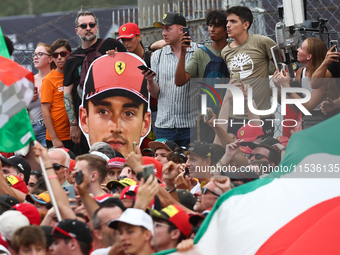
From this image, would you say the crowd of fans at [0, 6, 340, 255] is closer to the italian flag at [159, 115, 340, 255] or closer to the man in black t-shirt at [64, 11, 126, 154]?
the man in black t-shirt at [64, 11, 126, 154]

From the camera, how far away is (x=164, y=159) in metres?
5.52

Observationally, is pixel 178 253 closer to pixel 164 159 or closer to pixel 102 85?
pixel 164 159

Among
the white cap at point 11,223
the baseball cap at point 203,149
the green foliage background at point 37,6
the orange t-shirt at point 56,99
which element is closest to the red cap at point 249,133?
the baseball cap at point 203,149

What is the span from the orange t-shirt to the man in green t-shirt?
2088 millimetres

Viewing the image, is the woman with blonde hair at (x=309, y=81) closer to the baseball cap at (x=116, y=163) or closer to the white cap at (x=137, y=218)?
the baseball cap at (x=116, y=163)

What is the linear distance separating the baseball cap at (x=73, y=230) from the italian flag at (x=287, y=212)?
584 millimetres

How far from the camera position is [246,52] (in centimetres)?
520

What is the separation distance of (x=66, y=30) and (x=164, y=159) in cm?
990

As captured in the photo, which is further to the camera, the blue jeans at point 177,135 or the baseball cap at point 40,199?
the blue jeans at point 177,135

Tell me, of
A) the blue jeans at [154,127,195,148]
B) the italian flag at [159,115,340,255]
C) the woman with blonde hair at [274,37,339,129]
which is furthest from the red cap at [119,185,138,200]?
the blue jeans at [154,127,195,148]

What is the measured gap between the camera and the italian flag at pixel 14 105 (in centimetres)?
345

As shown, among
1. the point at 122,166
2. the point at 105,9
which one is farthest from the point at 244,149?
the point at 105,9

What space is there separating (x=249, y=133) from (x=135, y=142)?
48.6 inches

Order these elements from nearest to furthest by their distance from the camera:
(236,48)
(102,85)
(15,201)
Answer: (15,201), (236,48), (102,85)
